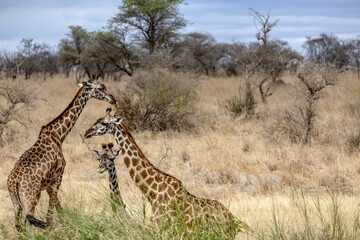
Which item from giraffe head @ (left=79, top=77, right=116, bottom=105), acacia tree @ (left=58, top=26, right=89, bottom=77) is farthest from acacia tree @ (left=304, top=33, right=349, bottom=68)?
giraffe head @ (left=79, top=77, right=116, bottom=105)

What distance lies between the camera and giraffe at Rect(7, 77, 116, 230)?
5070 millimetres

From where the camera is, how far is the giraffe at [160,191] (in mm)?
4934

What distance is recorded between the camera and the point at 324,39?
43.1 m

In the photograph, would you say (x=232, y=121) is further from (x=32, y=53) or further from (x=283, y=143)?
(x=32, y=53)

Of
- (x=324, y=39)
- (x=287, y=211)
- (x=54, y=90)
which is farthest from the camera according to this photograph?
(x=324, y=39)

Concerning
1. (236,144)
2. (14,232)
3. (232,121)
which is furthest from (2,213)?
(232,121)

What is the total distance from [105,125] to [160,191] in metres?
0.89

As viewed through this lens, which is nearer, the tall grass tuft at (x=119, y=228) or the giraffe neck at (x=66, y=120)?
the tall grass tuft at (x=119, y=228)

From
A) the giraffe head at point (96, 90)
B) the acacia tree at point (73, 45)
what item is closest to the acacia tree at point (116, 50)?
the acacia tree at point (73, 45)

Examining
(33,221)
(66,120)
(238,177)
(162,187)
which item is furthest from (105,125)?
(238,177)

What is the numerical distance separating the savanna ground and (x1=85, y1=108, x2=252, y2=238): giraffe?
0.17 metres

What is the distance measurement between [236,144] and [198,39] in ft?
90.2

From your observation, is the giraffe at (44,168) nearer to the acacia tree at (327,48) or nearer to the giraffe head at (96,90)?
the giraffe head at (96,90)

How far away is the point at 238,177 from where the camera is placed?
381 inches
